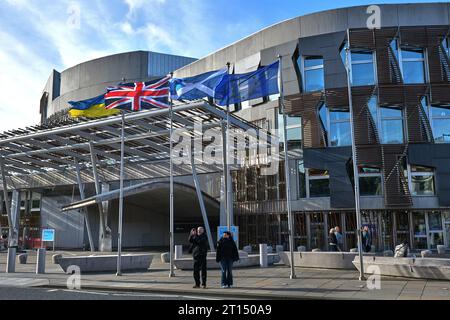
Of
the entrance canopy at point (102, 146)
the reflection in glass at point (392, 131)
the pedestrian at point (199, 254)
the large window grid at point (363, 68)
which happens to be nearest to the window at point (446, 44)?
the large window grid at point (363, 68)

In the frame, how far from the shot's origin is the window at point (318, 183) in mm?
31438

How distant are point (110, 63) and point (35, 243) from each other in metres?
23.5

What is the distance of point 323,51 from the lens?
32.0 meters

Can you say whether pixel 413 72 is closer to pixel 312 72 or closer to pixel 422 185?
pixel 312 72

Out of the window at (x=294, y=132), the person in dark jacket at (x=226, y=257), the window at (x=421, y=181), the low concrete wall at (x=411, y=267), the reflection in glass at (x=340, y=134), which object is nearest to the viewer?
the person in dark jacket at (x=226, y=257)

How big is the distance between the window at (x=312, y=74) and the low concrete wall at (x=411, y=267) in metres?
18.0

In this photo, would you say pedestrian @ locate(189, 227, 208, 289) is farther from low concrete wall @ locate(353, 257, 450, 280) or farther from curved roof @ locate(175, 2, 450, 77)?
curved roof @ locate(175, 2, 450, 77)

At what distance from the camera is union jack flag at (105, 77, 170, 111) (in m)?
21.8

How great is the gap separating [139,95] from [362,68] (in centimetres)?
1671

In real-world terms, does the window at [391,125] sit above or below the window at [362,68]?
below

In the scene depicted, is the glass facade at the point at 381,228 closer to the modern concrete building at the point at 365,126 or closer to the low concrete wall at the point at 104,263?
the modern concrete building at the point at 365,126

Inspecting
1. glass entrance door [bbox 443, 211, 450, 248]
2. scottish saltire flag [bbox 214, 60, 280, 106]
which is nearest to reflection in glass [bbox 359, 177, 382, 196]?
glass entrance door [bbox 443, 211, 450, 248]

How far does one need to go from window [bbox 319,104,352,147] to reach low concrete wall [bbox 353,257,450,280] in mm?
15534

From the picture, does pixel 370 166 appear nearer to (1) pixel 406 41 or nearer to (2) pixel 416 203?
(2) pixel 416 203
